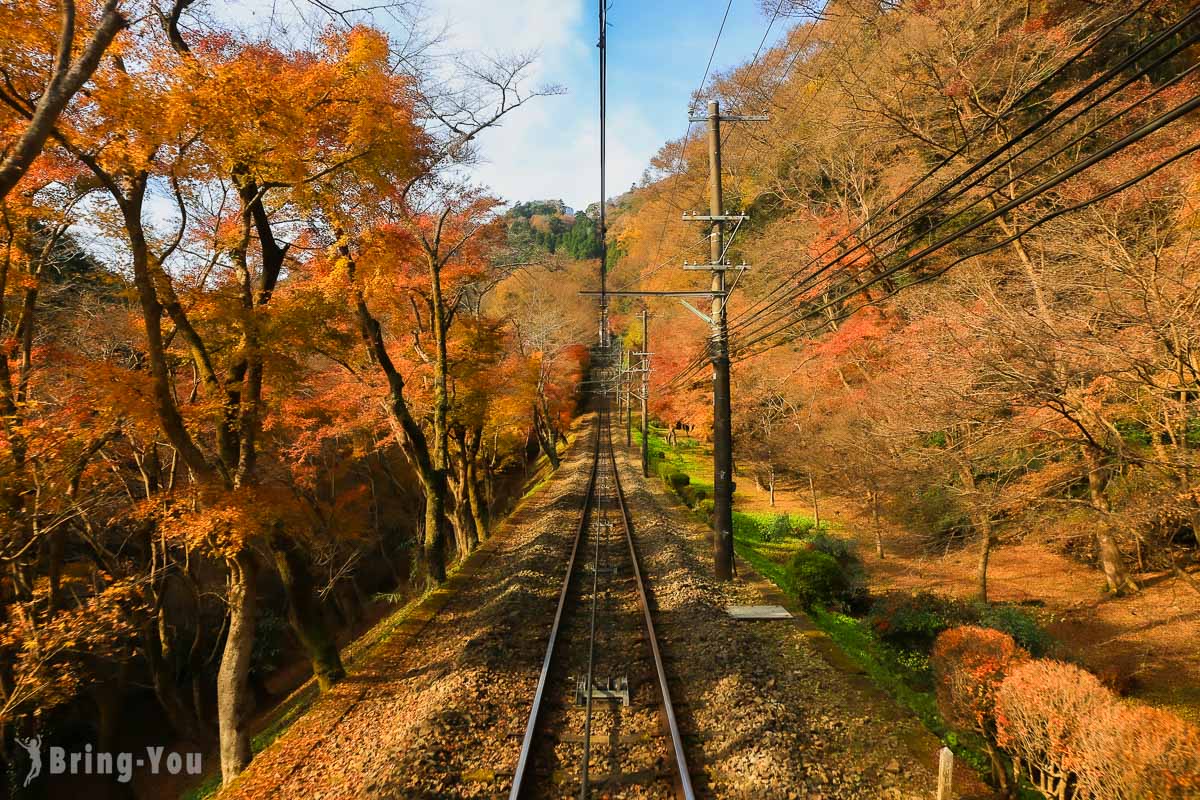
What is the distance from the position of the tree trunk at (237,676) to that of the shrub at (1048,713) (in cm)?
979

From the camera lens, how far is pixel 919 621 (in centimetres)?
1077

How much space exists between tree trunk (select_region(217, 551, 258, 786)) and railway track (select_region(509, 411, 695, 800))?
477cm

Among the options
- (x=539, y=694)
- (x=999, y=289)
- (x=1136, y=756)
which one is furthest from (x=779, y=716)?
(x=999, y=289)

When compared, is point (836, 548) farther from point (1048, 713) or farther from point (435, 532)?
point (1048, 713)

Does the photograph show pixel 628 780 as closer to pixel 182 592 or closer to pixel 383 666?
pixel 383 666

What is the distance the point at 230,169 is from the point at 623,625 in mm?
8710

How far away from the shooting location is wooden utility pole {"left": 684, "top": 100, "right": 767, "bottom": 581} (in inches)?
457

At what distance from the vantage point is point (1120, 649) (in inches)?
460

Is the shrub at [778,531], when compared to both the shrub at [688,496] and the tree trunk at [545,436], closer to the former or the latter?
the shrub at [688,496]

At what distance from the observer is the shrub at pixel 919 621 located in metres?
10.6

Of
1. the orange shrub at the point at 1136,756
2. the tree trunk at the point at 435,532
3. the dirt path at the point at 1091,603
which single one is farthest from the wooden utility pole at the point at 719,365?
the orange shrub at the point at 1136,756

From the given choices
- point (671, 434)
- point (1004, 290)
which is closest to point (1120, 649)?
point (1004, 290)

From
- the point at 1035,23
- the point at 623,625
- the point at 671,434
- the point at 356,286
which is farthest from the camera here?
the point at 671,434

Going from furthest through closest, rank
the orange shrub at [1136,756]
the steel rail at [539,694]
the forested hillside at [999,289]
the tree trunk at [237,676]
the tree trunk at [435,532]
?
the tree trunk at [435,532], the tree trunk at [237,676], the forested hillside at [999,289], the steel rail at [539,694], the orange shrub at [1136,756]
